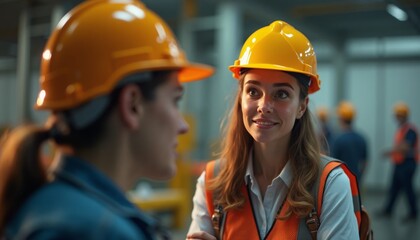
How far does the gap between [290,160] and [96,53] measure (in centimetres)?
103

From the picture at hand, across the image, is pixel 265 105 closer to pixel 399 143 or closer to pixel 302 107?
pixel 302 107

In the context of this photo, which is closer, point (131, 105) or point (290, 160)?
point (131, 105)

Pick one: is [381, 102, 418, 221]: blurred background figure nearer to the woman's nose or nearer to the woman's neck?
the woman's neck

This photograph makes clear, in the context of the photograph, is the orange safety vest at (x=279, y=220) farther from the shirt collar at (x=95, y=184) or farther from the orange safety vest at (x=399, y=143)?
the orange safety vest at (x=399, y=143)

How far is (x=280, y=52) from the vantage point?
1.87 meters

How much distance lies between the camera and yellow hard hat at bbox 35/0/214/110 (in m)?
1.02

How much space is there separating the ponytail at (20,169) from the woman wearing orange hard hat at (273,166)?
0.82m

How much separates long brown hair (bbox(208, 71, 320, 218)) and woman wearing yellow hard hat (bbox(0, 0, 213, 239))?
0.71 meters

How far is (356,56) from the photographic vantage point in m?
13.8

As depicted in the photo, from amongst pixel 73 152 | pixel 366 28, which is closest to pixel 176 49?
pixel 73 152

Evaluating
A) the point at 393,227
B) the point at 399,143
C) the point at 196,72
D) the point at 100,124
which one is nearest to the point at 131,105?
the point at 100,124

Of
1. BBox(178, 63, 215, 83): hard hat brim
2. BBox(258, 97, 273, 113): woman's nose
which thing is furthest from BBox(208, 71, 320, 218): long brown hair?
BBox(178, 63, 215, 83): hard hat brim

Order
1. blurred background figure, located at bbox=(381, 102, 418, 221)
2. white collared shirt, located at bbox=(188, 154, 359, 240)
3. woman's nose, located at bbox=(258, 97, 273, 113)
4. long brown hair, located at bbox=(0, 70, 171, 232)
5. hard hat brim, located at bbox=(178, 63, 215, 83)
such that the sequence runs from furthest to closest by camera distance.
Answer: blurred background figure, located at bbox=(381, 102, 418, 221) → woman's nose, located at bbox=(258, 97, 273, 113) → white collared shirt, located at bbox=(188, 154, 359, 240) → hard hat brim, located at bbox=(178, 63, 215, 83) → long brown hair, located at bbox=(0, 70, 171, 232)

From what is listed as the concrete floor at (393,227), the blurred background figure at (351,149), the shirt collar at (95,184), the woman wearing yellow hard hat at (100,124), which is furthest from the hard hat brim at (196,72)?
the blurred background figure at (351,149)
